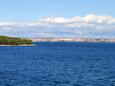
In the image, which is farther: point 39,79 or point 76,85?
point 39,79

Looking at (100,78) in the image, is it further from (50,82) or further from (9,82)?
(9,82)

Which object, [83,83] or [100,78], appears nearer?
[83,83]

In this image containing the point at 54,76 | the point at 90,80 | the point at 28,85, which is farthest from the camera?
the point at 54,76

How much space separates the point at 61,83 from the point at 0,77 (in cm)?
1526

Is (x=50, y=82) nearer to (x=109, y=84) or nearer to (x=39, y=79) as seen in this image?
(x=39, y=79)

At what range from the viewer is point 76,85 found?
72000mm

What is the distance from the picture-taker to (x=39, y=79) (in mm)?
79438

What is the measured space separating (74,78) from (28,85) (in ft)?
48.9

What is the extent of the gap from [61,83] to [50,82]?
2673 millimetres

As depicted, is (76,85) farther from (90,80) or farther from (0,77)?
(0,77)

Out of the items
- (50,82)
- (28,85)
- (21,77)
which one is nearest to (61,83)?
(50,82)

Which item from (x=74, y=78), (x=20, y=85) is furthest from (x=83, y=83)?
(x=20, y=85)

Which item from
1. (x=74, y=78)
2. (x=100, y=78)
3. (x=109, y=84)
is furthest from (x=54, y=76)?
(x=109, y=84)

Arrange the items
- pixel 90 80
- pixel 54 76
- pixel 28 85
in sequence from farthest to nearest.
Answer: pixel 54 76 → pixel 90 80 → pixel 28 85
